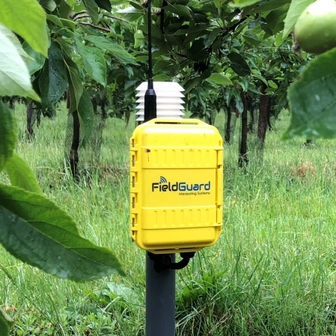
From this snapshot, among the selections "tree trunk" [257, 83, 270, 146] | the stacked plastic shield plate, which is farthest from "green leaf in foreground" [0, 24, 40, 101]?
"tree trunk" [257, 83, 270, 146]

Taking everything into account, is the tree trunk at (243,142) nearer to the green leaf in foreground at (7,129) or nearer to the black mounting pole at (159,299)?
the black mounting pole at (159,299)

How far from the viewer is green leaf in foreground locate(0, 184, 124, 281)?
0.92 feet

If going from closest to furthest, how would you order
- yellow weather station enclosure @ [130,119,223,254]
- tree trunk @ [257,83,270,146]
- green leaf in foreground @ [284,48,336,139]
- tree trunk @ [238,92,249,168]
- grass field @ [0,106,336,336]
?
green leaf in foreground @ [284,48,336,139] → yellow weather station enclosure @ [130,119,223,254] → grass field @ [0,106,336,336] → tree trunk @ [238,92,249,168] → tree trunk @ [257,83,270,146]

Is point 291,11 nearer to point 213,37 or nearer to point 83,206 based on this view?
point 213,37

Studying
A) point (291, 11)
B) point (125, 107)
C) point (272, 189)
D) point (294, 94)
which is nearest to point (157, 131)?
point (291, 11)

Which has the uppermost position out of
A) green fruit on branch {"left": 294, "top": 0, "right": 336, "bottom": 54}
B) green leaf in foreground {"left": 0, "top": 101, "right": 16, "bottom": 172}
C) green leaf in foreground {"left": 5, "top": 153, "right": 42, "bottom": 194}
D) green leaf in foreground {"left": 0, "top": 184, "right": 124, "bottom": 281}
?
green fruit on branch {"left": 294, "top": 0, "right": 336, "bottom": 54}

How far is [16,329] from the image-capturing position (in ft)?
5.54

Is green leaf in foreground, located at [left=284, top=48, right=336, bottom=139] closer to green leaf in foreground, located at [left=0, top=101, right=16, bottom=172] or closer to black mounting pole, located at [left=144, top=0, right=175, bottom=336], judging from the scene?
green leaf in foreground, located at [left=0, top=101, right=16, bottom=172]

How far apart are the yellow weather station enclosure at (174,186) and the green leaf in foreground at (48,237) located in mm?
579

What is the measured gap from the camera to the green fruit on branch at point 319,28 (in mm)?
269

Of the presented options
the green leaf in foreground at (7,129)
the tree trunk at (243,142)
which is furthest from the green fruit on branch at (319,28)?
the tree trunk at (243,142)

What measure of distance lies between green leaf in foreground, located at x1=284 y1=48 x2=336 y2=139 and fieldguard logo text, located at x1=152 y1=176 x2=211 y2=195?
663mm

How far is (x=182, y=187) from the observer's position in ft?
2.93

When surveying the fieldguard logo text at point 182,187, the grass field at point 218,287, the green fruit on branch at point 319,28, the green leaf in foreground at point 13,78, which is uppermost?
the green fruit on branch at point 319,28
